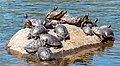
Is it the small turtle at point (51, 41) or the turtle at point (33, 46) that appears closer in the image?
the turtle at point (33, 46)

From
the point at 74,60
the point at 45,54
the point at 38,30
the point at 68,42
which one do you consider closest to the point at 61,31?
the point at 68,42

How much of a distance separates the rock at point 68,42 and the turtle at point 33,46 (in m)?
0.20

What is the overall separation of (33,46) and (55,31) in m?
1.34

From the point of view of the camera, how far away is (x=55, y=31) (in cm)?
1320

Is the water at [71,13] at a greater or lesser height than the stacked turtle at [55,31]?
lesser

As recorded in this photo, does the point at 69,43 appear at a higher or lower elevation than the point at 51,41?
lower

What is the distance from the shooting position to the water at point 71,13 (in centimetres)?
1169

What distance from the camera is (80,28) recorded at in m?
14.2

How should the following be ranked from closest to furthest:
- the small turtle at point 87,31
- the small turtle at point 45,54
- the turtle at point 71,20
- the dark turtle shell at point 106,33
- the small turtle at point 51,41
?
the small turtle at point 45,54 < the small turtle at point 51,41 < the small turtle at point 87,31 < the dark turtle shell at point 106,33 < the turtle at point 71,20

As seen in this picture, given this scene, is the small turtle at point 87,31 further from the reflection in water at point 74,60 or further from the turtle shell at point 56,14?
the turtle shell at point 56,14

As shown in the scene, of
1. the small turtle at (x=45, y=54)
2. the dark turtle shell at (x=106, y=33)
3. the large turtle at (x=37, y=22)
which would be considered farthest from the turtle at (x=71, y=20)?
the small turtle at (x=45, y=54)

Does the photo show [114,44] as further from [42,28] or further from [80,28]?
[42,28]

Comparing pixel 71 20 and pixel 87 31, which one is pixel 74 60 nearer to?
pixel 87 31

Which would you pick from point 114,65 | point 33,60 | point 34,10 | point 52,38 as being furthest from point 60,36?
point 34,10
